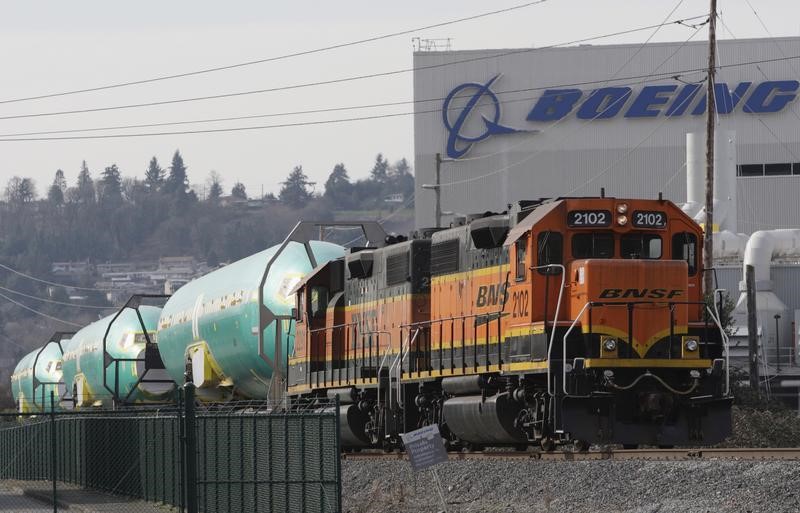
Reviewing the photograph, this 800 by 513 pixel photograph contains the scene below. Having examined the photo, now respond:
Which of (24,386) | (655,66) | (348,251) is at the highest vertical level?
(655,66)

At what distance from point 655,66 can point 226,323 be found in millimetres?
51358

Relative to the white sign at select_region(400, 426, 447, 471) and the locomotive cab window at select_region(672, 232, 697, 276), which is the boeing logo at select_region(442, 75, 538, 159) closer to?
the locomotive cab window at select_region(672, 232, 697, 276)

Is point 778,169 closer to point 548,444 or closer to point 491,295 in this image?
point 491,295

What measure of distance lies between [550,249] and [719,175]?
4149 centimetres

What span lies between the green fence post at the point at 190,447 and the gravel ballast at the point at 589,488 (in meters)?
4.51

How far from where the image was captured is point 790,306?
6097cm

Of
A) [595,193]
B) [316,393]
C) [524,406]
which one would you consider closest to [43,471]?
[316,393]

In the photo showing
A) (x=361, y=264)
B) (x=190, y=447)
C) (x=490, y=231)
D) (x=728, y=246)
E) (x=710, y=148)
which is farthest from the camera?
(x=728, y=246)

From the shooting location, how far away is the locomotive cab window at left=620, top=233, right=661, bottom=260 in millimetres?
22016

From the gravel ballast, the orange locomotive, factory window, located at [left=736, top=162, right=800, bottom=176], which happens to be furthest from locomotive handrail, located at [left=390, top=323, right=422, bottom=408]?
factory window, located at [left=736, top=162, right=800, bottom=176]

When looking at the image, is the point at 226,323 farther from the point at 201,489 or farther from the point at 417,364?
the point at 201,489

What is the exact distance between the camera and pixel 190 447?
55.8 ft

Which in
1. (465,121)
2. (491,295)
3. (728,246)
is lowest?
(491,295)

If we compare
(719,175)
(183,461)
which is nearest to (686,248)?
(183,461)
